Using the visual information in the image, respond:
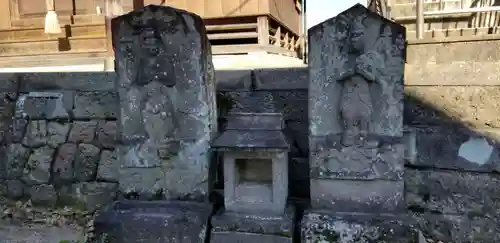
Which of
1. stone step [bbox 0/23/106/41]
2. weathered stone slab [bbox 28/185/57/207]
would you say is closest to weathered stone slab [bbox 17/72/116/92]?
Result: weathered stone slab [bbox 28/185/57/207]

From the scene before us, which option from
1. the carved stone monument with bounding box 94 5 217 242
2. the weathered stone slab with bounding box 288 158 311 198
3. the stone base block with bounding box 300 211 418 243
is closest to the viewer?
the stone base block with bounding box 300 211 418 243

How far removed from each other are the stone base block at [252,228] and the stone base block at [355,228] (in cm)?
11

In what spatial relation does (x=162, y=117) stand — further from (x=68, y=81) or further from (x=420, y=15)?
(x=420, y=15)

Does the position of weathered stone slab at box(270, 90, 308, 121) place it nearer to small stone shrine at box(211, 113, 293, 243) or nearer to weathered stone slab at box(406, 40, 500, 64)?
small stone shrine at box(211, 113, 293, 243)

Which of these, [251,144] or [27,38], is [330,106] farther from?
[27,38]

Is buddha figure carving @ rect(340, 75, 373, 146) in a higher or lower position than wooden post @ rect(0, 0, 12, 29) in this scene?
lower

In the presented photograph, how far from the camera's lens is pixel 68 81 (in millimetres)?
3459

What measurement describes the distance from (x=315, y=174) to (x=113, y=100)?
1.84m

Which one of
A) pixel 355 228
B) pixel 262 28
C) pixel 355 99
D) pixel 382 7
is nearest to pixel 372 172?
pixel 355 228

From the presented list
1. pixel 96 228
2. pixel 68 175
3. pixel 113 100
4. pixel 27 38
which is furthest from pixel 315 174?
pixel 27 38

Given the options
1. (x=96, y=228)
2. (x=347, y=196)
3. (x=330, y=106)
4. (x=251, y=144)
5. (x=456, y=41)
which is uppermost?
(x=456, y=41)

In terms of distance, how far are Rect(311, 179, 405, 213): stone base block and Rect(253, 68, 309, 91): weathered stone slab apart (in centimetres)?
83

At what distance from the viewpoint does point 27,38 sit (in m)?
7.19

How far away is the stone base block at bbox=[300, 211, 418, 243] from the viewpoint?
7.63 ft
